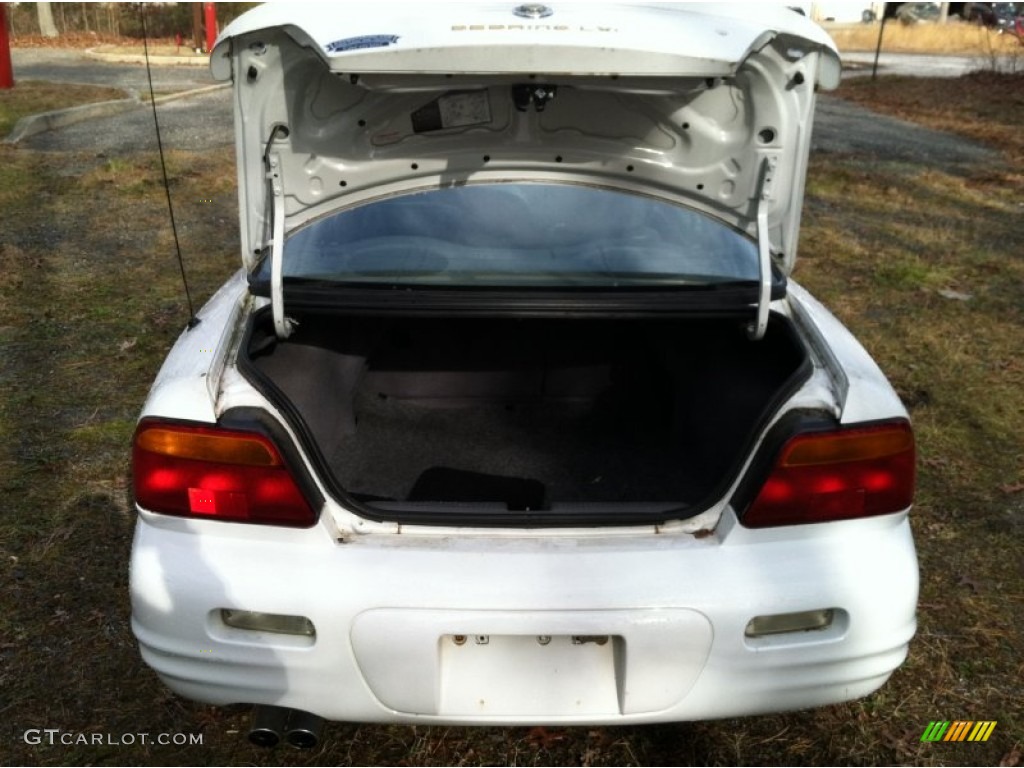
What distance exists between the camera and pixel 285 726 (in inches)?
74.5

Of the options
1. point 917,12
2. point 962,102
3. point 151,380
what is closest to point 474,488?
point 151,380

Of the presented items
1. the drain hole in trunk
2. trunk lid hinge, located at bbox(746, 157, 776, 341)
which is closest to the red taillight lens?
trunk lid hinge, located at bbox(746, 157, 776, 341)

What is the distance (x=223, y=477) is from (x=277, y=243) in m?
0.61

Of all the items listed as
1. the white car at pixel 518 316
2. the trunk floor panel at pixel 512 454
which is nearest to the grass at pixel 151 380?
the white car at pixel 518 316

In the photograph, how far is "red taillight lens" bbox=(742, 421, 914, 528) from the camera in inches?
72.1

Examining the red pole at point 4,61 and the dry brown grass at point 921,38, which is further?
the dry brown grass at point 921,38

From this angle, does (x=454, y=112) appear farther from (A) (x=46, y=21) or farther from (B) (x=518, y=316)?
(A) (x=46, y=21)

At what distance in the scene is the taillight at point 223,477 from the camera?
1.81 m

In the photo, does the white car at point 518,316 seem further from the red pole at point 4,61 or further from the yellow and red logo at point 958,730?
the red pole at point 4,61

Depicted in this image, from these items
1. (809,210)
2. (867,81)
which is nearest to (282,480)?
(809,210)

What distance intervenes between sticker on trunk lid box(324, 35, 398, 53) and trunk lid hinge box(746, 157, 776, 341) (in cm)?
97

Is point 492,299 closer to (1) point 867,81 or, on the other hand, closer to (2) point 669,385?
(2) point 669,385

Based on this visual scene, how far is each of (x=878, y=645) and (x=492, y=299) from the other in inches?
45.6

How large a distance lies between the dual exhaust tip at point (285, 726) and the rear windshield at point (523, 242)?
1031 mm
